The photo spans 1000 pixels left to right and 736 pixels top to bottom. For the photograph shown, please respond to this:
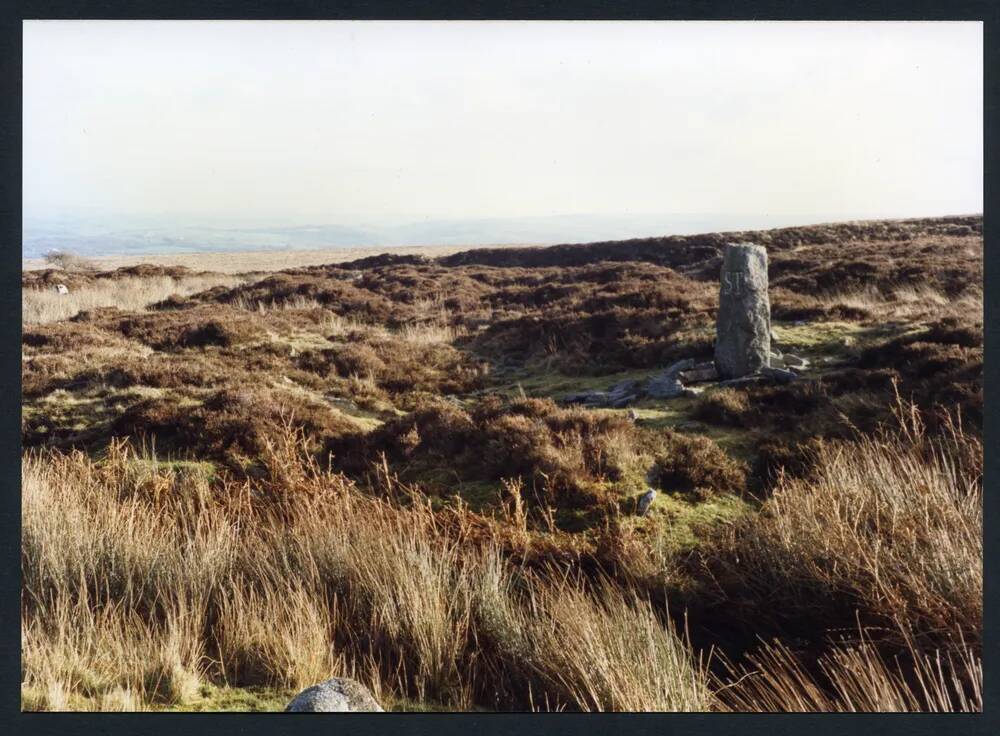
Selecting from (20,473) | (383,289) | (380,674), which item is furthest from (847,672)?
(383,289)

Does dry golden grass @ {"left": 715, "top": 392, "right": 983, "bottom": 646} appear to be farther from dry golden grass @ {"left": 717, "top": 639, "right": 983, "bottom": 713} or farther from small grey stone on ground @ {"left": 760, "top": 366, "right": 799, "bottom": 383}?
small grey stone on ground @ {"left": 760, "top": 366, "right": 799, "bottom": 383}

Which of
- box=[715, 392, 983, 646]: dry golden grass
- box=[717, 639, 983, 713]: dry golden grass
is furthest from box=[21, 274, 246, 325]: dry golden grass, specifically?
box=[717, 639, 983, 713]: dry golden grass

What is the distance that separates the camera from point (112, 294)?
1549cm

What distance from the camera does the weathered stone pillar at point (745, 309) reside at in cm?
898

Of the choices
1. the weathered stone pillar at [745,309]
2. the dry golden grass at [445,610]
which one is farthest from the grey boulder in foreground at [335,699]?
the weathered stone pillar at [745,309]

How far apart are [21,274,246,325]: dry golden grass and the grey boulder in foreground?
980cm

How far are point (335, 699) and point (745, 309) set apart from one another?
23.4 feet

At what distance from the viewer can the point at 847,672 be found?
3.45 metres

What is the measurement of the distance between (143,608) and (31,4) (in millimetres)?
3776

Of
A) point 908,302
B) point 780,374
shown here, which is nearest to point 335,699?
point 780,374

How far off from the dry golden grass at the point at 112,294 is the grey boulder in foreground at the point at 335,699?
9.80 m

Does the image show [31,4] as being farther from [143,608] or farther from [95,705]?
[95,705]

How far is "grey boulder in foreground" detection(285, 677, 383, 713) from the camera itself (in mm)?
3492

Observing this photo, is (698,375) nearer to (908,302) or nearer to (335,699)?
(908,302)
